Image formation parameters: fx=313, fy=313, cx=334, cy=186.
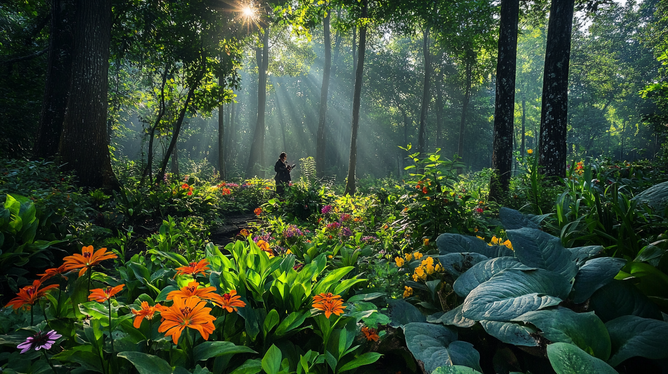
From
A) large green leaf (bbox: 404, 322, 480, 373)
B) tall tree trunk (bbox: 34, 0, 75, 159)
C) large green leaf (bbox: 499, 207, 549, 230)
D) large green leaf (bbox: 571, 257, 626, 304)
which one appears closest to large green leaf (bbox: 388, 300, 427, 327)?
large green leaf (bbox: 404, 322, 480, 373)

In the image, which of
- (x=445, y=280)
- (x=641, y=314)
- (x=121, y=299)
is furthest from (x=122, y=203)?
(x=641, y=314)

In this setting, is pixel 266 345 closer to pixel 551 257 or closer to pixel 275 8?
pixel 551 257

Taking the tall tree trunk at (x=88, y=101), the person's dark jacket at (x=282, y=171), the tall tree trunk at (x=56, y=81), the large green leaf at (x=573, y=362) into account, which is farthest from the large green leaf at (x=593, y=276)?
the person's dark jacket at (x=282, y=171)

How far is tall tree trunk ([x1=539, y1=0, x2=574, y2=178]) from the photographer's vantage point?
5113 mm

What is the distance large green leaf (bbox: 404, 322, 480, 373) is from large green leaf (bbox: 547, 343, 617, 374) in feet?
1.16

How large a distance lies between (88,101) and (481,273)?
6.39 meters

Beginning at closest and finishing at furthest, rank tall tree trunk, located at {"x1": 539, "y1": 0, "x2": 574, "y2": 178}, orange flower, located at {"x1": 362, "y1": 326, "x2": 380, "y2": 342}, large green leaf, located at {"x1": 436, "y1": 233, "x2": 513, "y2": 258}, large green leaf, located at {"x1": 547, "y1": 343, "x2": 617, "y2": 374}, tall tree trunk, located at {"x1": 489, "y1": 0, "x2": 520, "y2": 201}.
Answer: large green leaf, located at {"x1": 547, "y1": 343, "x2": 617, "y2": 374} < orange flower, located at {"x1": 362, "y1": 326, "x2": 380, "y2": 342} < large green leaf, located at {"x1": 436, "y1": 233, "x2": 513, "y2": 258} < tall tree trunk, located at {"x1": 539, "y1": 0, "x2": 574, "y2": 178} < tall tree trunk, located at {"x1": 489, "y1": 0, "x2": 520, "y2": 201}

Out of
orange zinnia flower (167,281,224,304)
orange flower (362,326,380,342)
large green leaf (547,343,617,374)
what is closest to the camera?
large green leaf (547,343,617,374)

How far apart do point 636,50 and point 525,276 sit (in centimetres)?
4671

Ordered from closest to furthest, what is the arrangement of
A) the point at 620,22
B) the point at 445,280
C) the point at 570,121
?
the point at 445,280
the point at 620,22
the point at 570,121

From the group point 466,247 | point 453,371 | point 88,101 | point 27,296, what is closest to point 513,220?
point 466,247

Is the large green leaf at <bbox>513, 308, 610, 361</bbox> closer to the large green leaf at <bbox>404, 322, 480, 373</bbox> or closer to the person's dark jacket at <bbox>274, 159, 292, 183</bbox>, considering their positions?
the large green leaf at <bbox>404, 322, 480, 373</bbox>

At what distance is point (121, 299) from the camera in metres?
1.83

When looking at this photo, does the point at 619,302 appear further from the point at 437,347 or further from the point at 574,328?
the point at 437,347
